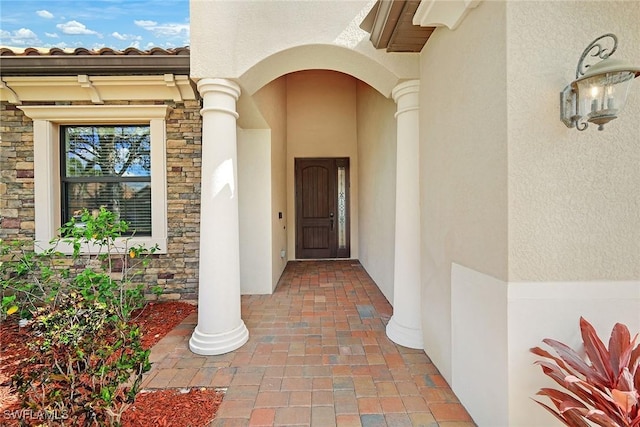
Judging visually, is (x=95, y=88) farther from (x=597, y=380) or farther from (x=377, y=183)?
(x=597, y=380)

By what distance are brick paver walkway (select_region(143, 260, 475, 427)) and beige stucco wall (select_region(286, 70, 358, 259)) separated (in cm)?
325

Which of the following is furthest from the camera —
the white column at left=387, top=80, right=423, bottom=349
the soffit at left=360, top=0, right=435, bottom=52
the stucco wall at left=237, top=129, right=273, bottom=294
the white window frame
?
the stucco wall at left=237, top=129, right=273, bottom=294

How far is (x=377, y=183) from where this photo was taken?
14.4ft

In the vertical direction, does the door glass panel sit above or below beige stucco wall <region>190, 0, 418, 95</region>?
below

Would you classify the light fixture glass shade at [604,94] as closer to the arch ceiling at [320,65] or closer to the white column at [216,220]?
the arch ceiling at [320,65]

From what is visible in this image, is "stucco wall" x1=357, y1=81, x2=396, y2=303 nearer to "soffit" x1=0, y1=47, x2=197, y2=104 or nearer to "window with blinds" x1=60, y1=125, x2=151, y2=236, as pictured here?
"soffit" x1=0, y1=47, x2=197, y2=104

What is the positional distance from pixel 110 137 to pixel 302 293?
3.37m

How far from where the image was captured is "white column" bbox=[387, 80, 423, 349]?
2547 millimetres

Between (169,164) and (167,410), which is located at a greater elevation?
(169,164)

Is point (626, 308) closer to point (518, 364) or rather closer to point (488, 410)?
point (518, 364)

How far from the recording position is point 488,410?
153cm

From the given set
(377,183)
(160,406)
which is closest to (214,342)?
(160,406)

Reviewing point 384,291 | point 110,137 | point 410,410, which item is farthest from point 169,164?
point 410,410

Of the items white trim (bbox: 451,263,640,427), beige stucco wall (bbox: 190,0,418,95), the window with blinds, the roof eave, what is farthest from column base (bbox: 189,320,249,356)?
the roof eave
